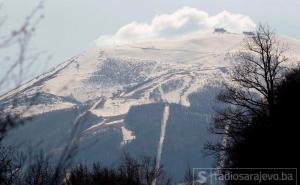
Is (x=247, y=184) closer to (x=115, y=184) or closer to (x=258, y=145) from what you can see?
(x=258, y=145)

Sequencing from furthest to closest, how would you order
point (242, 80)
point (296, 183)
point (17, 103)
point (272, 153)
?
1. point (242, 80)
2. point (272, 153)
3. point (296, 183)
4. point (17, 103)

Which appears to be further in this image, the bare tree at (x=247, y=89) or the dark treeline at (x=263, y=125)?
the bare tree at (x=247, y=89)

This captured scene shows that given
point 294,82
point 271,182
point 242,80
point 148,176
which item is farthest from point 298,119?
point 148,176

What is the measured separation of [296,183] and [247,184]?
3.33m

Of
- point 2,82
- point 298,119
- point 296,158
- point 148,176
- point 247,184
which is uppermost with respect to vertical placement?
point 2,82

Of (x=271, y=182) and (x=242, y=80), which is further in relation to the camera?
(x=242, y=80)

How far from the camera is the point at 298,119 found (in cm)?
2147

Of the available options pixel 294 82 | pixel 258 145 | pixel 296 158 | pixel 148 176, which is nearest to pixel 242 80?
pixel 294 82

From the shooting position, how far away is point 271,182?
66.0 feet

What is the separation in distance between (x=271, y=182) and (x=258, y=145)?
2217 millimetres

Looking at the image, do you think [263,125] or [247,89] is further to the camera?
[247,89]

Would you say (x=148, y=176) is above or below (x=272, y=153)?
below

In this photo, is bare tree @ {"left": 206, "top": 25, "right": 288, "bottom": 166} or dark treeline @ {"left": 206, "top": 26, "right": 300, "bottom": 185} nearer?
dark treeline @ {"left": 206, "top": 26, "right": 300, "bottom": 185}

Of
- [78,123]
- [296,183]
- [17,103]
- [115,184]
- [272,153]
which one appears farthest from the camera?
[115,184]
